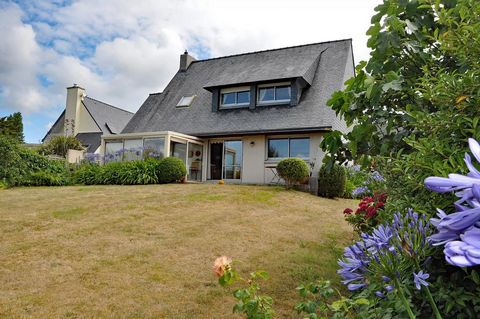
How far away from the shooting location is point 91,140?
2758cm

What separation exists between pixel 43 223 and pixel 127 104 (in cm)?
2884

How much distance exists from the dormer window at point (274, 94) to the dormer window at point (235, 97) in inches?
29.5

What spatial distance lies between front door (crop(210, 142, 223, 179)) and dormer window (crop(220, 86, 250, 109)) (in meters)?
2.14

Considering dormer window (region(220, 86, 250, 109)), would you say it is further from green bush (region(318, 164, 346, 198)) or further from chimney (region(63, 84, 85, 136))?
chimney (region(63, 84, 85, 136))

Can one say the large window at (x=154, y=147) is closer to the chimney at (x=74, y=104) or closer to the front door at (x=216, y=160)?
the front door at (x=216, y=160)

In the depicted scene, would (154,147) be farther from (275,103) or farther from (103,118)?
(103,118)

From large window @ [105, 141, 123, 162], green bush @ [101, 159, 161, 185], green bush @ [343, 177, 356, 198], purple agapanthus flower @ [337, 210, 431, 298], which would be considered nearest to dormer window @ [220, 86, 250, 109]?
green bush @ [101, 159, 161, 185]

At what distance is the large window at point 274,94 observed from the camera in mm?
16594

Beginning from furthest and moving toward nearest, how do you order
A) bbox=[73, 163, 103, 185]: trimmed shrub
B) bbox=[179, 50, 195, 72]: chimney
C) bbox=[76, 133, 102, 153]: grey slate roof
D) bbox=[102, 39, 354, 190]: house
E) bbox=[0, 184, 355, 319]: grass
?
bbox=[76, 133, 102, 153]: grey slate roof < bbox=[179, 50, 195, 72]: chimney < bbox=[102, 39, 354, 190]: house < bbox=[73, 163, 103, 185]: trimmed shrub < bbox=[0, 184, 355, 319]: grass

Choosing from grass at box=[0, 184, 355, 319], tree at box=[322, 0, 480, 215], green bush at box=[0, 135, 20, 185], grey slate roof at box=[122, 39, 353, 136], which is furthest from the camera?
grey slate roof at box=[122, 39, 353, 136]

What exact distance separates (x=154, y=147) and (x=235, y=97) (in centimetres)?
489

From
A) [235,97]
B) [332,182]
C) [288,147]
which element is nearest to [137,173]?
[235,97]

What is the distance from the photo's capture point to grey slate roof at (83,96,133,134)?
28906mm

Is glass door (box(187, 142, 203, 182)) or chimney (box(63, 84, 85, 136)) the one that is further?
chimney (box(63, 84, 85, 136))
